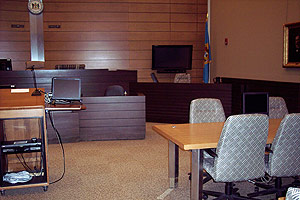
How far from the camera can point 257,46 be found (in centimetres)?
682

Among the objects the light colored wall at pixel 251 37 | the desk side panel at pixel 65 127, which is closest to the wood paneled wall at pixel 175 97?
the light colored wall at pixel 251 37

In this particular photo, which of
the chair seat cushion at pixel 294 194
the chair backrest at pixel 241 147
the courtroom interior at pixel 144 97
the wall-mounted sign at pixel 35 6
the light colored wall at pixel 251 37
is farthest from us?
the wall-mounted sign at pixel 35 6

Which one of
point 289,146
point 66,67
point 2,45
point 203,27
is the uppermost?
point 203,27

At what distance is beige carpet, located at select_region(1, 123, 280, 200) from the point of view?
3443mm

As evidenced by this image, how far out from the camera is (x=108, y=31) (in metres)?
9.20

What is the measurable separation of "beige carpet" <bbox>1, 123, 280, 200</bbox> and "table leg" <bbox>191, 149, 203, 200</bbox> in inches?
23.3

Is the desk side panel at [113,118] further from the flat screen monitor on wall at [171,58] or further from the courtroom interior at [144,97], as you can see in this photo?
the flat screen monitor on wall at [171,58]

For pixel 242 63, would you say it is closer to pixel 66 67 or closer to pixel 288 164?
pixel 66 67

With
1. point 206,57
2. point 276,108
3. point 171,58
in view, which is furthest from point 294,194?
point 171,58

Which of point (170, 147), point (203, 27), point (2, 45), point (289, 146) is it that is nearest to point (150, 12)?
point (203, 27)

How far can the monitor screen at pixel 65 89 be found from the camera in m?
4.08

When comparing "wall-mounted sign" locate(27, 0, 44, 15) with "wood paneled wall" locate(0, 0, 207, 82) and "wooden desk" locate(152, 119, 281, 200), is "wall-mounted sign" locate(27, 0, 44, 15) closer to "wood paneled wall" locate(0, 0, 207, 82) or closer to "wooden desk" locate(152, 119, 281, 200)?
"wood paneled wall" locate(0, 0, 207, 82)

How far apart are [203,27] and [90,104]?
17.1ft

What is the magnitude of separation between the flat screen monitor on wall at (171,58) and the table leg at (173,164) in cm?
592
